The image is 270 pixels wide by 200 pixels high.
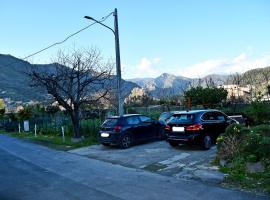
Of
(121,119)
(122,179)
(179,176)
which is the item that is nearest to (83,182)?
(122,179)

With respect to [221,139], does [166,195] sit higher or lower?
lower

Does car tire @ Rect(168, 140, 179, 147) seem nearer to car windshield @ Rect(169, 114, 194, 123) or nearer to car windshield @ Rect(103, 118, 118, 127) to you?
car windshield @ Rect(169, 114, 194, 123)

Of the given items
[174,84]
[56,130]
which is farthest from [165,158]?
[174,84]

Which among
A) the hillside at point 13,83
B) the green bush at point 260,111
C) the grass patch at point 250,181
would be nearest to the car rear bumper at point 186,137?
the grass patch at point 250,181

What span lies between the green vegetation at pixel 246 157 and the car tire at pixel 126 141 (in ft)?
21.0

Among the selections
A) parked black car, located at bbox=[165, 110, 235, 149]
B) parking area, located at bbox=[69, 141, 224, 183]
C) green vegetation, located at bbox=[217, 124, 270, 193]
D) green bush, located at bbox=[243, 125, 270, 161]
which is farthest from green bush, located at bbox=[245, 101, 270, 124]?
green bush, located at bbox=[243, 125, 270, 161]

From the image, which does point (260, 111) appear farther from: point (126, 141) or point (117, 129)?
point (117, 129)

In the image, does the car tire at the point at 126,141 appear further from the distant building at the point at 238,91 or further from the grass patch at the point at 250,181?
the distant building at the point at 238,91

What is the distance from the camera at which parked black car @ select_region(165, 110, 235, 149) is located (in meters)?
14.8

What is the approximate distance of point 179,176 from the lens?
1078 centimetres

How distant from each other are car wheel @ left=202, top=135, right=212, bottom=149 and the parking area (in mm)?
209

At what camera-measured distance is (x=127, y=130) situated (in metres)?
17.9

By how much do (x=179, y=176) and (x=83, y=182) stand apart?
106 inches

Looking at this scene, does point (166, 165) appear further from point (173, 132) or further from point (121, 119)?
point (121, 119)
